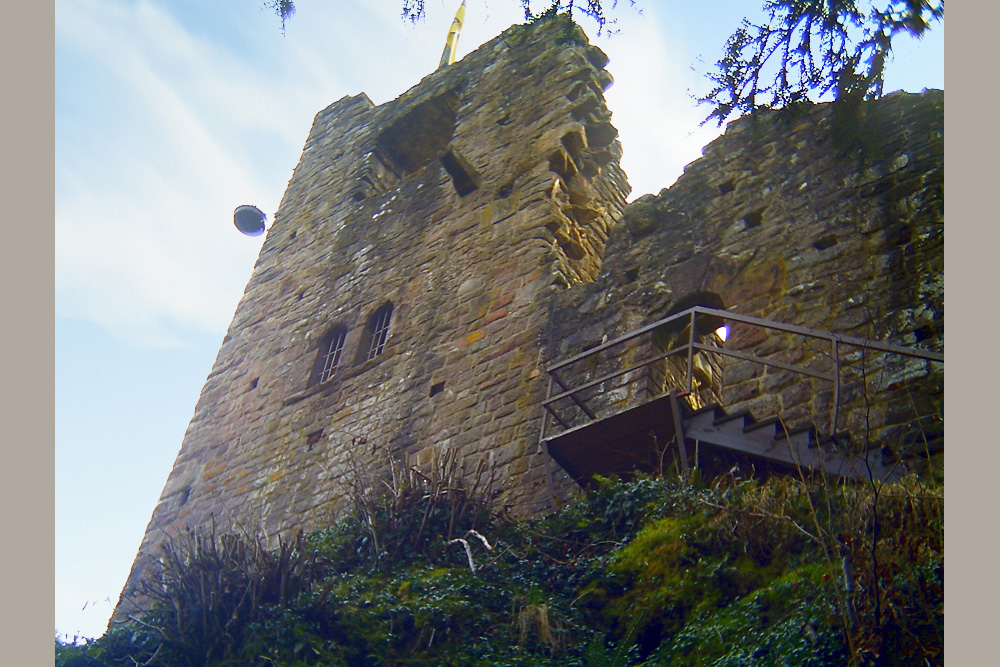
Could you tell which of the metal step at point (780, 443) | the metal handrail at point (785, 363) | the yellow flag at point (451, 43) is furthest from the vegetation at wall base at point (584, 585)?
the yellow flag at point (451, 43)

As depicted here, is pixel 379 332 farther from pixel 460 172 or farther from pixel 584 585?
pixel 584 585

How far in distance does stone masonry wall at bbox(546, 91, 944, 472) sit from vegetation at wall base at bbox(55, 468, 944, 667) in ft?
3.11

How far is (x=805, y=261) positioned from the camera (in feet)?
21.9

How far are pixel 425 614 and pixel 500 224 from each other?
496 centimetres

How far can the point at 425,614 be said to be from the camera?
16.4 ft

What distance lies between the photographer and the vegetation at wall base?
375cm

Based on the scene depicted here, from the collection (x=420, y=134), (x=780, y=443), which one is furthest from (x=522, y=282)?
(x=420, y=134)

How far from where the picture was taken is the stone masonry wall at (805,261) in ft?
18.6

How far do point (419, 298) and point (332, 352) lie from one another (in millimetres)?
1249

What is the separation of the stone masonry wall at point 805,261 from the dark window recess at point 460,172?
247 cm

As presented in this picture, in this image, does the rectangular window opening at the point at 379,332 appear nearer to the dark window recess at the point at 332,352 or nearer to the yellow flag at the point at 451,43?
the dark window recess at the point at 332,352

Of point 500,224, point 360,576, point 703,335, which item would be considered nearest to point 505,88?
point 500,224

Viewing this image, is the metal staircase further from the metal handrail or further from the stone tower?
the stone tower

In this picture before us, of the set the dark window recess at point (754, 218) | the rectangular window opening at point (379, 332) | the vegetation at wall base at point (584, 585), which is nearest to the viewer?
the vegetation at wall base at point (584, 585)
